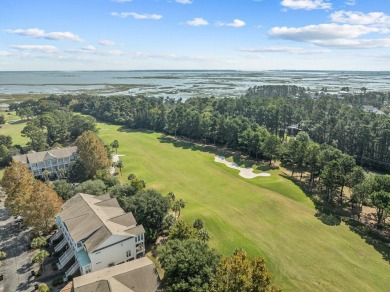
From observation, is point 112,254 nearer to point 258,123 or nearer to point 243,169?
point 243,169

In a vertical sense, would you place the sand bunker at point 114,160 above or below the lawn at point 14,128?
below

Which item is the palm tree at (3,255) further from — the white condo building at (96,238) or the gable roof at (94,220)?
the gable roof at (94,220)

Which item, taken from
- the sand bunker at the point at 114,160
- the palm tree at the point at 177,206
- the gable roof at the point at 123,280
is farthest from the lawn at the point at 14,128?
the gable roof at the point at 123,280

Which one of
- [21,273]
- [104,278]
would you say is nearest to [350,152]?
[104,278]

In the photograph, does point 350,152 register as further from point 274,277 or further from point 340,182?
point 274,277

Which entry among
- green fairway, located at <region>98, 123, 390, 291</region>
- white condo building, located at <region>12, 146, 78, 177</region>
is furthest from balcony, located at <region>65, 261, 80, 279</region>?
white condo building, located at <region>12, 146, 78, 177</region>

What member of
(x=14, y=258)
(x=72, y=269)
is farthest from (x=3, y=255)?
(x=72, y=269)
